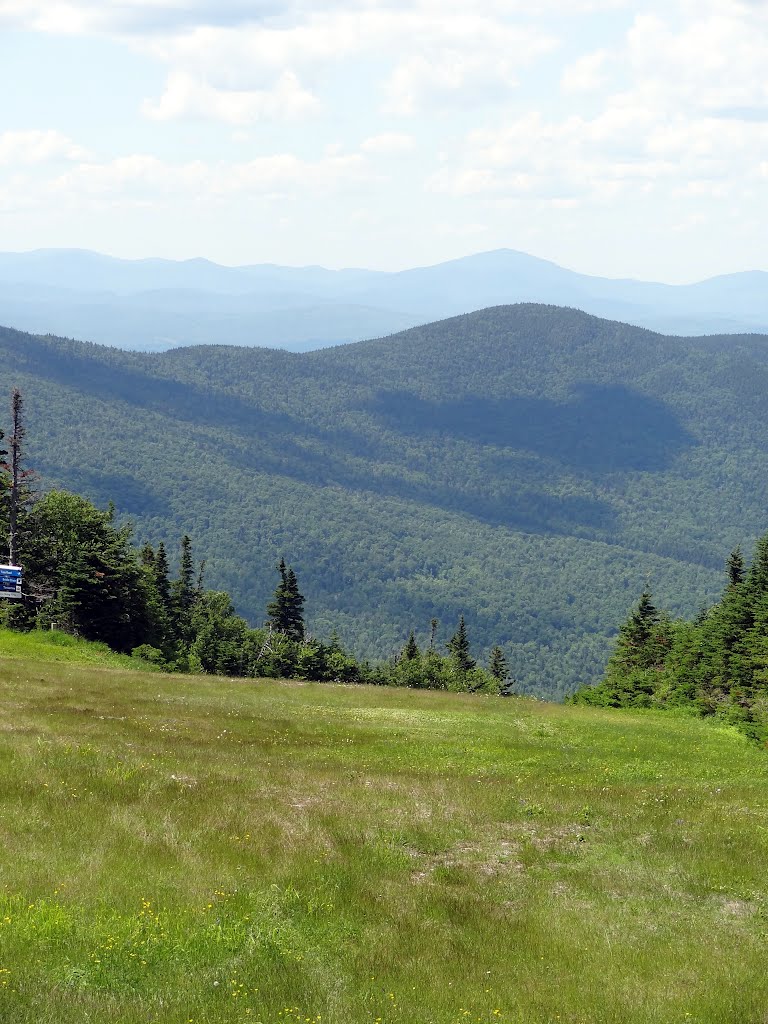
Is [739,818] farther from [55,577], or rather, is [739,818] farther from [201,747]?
[55,577]

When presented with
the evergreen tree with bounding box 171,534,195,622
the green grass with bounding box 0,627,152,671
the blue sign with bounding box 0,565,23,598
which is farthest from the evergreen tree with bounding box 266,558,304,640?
the blue sign with bounding box 0,565,23,598

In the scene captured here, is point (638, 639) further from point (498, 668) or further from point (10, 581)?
point (498, 668)

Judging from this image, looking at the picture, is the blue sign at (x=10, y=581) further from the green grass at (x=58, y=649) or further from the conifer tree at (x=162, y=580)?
the conifer tree at (x=162, y=580)

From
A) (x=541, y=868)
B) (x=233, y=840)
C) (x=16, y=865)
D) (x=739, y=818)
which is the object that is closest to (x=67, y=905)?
(x=16, y=865)

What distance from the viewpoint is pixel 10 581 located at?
44.8 m

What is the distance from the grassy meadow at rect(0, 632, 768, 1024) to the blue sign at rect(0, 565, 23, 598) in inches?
756

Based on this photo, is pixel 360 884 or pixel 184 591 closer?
pixel 360 884

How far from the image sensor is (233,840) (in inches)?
622

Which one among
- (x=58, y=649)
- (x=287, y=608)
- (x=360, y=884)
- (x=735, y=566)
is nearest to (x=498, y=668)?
(x=287, y=608)

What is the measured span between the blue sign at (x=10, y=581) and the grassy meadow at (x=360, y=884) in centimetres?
1920

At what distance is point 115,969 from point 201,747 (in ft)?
43.2

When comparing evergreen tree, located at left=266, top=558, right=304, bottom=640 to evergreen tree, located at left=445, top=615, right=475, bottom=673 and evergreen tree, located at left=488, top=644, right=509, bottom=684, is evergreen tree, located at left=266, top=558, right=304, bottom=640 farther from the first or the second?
evergreen tree, located at left=488, top=644, right=509, bottom=684

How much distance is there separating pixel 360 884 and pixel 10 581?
1380 inches

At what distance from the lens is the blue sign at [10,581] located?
44531 millimetres
